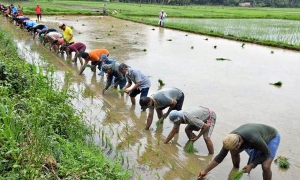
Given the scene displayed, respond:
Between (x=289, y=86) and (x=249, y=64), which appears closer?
(x=289, y=86)

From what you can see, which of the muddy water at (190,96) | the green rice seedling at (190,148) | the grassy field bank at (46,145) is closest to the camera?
the grassy field bank at (46,145)

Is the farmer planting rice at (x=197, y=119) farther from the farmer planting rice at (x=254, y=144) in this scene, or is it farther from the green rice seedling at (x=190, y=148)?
the farmer planting rice at (x=254, y=144)

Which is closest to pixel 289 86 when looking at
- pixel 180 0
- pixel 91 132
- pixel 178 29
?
pixel 91 132

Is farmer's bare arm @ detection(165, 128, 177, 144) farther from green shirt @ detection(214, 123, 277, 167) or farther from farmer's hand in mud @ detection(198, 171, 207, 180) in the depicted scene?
green shirt @ detection(214, 123, 277, 167)

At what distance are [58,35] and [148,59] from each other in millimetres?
3741

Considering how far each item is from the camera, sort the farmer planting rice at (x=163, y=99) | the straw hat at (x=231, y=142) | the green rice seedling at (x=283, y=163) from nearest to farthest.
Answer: the straw hat at (x=231, y=142) < the green rice seedling at (x=283, y=163) < the farmer planting rice at (x=163, y=99)

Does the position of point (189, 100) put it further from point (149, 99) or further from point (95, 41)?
point (95, 41)

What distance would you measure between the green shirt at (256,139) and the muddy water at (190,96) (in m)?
0.75

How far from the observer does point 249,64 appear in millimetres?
12203

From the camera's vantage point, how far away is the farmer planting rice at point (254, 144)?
13.1 feet

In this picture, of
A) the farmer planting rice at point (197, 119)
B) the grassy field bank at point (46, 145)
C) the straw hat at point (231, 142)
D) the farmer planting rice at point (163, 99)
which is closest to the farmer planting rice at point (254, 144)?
the straw hat at point (231, 142)

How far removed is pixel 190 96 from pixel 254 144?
164 inches

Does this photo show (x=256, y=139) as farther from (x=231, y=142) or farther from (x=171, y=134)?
(x=171, y=134)

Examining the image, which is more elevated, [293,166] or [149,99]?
[149,99]
